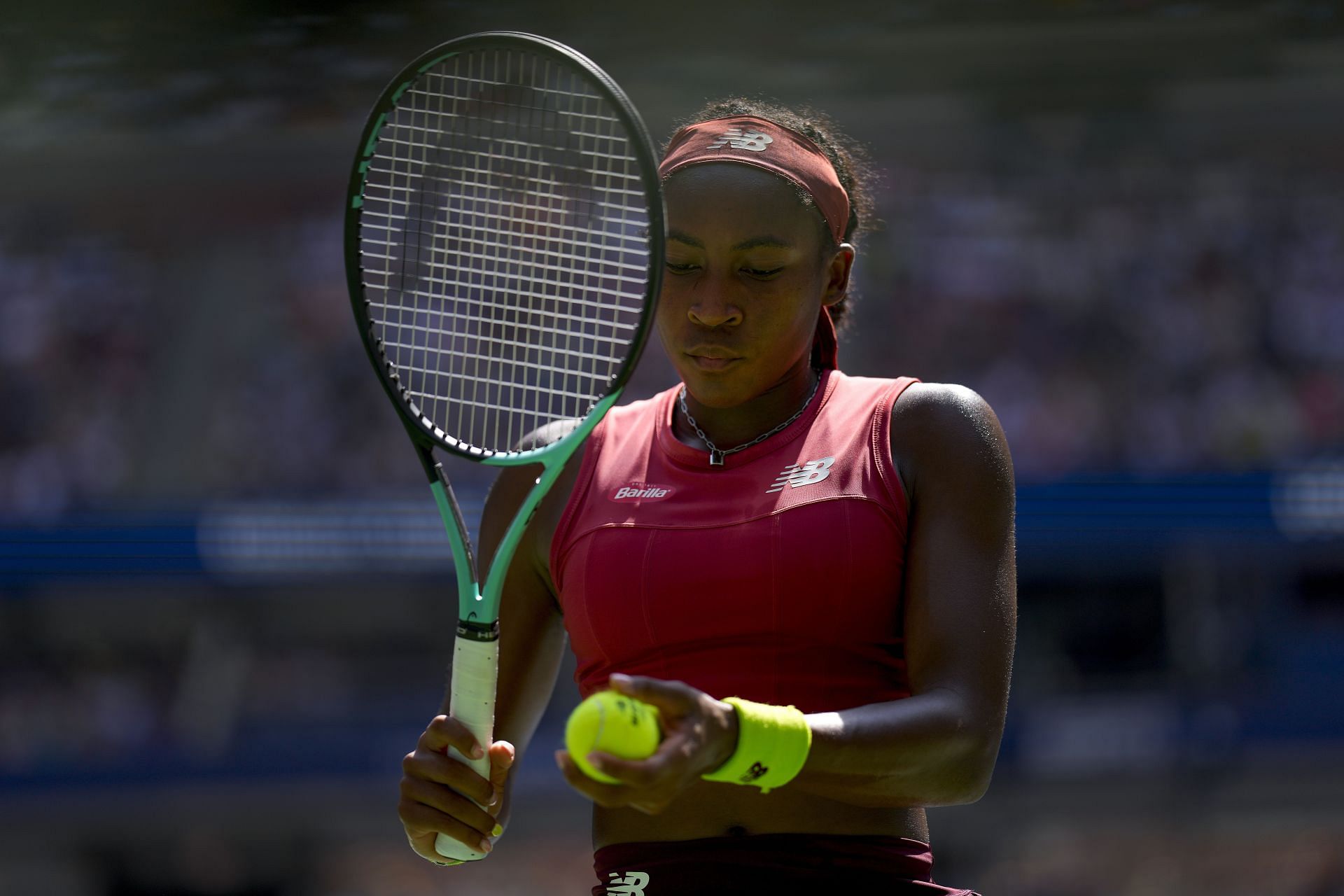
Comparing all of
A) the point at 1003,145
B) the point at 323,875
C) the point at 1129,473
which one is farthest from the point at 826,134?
the point at 1003,145

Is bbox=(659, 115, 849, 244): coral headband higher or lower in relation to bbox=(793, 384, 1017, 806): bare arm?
higher

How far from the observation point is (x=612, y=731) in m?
1.55

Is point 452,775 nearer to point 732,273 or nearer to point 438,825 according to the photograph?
point 438,825

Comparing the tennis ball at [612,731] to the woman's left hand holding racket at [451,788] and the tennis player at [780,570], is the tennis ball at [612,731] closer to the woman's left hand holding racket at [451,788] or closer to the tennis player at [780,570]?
the tennis player at [780,570]

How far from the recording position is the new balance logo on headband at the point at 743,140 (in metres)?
2.26

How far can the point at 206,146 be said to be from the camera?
29.9 feet

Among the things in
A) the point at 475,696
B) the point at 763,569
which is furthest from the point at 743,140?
the point at 475,696

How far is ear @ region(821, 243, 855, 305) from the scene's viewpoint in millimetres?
2363

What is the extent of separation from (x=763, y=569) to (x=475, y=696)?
427mm

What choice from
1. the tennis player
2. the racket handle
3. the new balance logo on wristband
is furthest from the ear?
the new balance logo on wristband

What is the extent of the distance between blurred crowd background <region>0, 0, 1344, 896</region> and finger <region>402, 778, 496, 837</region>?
424 centimetres

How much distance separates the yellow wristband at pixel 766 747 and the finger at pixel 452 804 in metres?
0.48

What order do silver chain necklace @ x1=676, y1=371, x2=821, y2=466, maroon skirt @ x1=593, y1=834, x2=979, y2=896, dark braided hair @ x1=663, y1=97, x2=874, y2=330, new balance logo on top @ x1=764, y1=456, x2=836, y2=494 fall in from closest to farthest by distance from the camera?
maroon skirt @ x1=593, y1=834, x2=979, y2=896 → new balance logo on top @ x1=764, y1=456, x2=836, y2=494 → silver chain necklace @ x1=676, y1=371, x2=821, y2=466 → dark braided hair @ x1=663, y1=97, x2=874, y2=330

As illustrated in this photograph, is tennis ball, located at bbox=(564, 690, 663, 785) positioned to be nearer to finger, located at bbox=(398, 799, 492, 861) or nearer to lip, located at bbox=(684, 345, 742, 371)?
finger, located at bbox=(398, 799, 492, 861)
